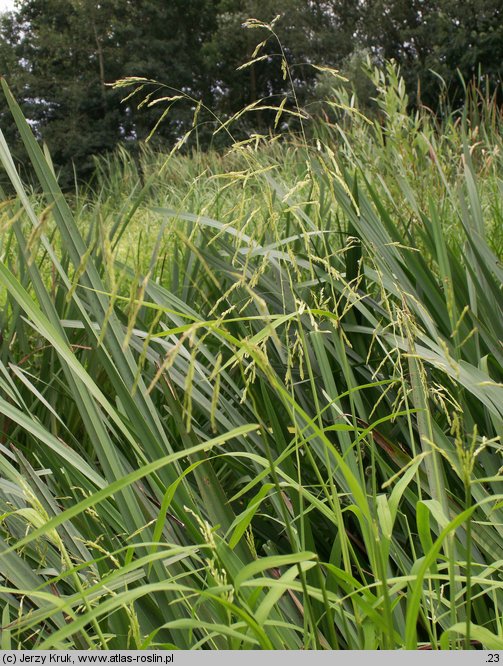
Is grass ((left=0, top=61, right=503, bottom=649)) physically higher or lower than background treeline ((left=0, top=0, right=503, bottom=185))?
lower

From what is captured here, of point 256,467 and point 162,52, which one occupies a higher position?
point 162,52

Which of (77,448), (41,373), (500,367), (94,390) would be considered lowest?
(500,367)

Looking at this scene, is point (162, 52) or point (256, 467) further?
point (162, 52)

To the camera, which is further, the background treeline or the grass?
the background treeline

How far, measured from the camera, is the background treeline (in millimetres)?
21094

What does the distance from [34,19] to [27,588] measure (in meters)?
27.3

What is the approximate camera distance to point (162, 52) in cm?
2297

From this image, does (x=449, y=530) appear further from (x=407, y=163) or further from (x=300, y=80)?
(x=300, y=80)

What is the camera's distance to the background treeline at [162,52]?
2109 cm

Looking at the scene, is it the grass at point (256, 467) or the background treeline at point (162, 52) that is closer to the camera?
the grass at point (256, 467)

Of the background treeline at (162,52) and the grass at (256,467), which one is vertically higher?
the background treeline at (162,52)
